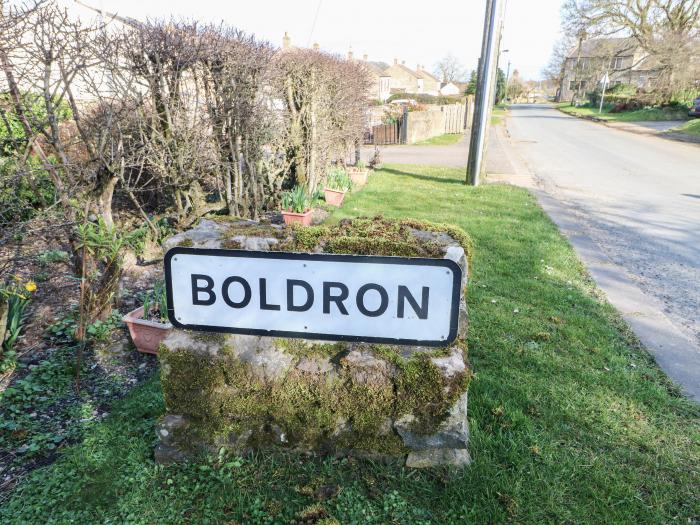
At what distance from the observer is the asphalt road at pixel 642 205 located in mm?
5660

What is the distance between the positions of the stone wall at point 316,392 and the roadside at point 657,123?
26.3 meters

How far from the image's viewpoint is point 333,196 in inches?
365

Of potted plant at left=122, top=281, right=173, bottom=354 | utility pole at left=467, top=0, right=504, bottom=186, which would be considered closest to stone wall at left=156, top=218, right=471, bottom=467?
potted plant at left=122, top=281, right=173, bottom=354

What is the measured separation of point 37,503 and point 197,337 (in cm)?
101

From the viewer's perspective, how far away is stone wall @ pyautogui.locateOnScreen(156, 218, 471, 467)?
7.39 ft

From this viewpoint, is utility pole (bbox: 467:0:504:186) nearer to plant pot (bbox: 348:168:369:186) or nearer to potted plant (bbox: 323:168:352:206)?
plant pot (bbox: 348:168:369:186)

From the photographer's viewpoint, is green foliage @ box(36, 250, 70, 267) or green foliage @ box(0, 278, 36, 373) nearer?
green foliage @ box(0, 278, 36, 373)

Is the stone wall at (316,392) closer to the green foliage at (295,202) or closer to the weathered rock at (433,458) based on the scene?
the weathered rock at (433,458)

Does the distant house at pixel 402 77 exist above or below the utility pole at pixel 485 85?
above

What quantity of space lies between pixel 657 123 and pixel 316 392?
3896 cm

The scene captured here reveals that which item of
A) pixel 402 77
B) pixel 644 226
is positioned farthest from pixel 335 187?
pixel 402 77

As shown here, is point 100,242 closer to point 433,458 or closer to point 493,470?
point 433,458

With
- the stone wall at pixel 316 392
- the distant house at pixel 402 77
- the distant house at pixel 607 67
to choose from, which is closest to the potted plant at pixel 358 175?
the stone wall at pixel 316 392

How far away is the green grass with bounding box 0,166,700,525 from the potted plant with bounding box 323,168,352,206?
574 cm
